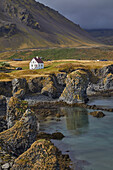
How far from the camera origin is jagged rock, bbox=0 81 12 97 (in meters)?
92.0

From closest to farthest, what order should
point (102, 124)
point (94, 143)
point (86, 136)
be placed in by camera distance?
1. point (94, 143)
2. point (86, 136)
3. point (102, 124)

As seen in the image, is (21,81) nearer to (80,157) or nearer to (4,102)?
(4,102)

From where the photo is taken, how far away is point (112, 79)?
406 feet

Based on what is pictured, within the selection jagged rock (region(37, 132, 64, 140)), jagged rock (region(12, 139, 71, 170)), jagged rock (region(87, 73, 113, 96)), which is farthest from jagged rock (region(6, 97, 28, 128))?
jagged rock (region(87, 73, 113, 96))

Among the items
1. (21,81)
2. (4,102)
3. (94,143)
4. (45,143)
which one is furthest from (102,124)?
(21,81)

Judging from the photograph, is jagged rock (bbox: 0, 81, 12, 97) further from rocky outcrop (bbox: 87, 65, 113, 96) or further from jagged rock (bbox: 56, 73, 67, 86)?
rocky outcrop (bbox: 87, 65, 113, 96)

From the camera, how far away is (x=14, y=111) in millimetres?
45344

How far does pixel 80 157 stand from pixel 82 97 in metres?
46.9

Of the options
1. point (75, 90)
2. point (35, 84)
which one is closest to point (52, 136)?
point (75, 90)

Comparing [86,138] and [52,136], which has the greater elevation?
[52,136]

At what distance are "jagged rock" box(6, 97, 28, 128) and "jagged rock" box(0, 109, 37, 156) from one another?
1128cm

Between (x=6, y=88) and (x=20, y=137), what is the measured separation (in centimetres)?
6475

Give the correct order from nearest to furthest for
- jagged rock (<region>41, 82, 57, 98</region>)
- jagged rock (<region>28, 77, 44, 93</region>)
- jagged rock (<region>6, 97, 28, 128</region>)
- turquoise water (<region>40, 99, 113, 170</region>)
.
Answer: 1. turquoise water (<region>40, 99, 113, 170</region>)
2. jagged rock (<region>6, 97, 28, 128</region>)
3. jagged rock (<region>41, 82, 57, 98</region>)
4. jagged rock (<region>28, 77, 44, 93</region>)

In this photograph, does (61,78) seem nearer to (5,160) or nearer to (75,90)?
(75,90)
